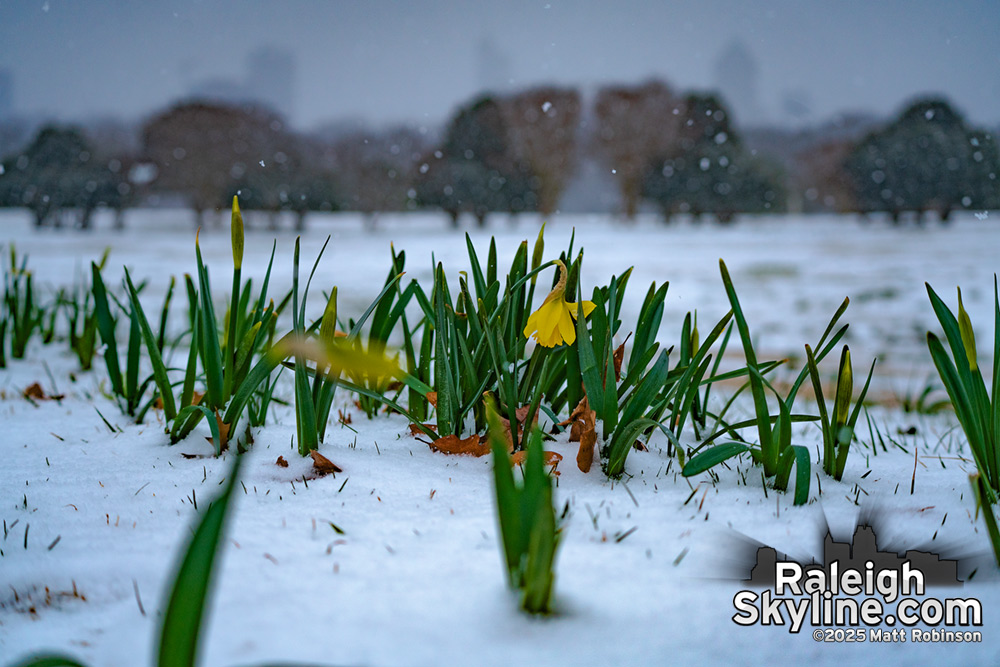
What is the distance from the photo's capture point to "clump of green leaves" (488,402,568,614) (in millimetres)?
608

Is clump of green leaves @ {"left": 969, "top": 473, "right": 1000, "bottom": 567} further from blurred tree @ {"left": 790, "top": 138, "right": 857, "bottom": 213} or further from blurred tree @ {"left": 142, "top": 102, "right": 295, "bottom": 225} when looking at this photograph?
blurred tree @ {"left": 790, "top": 138, "right": 857, "bottom": 213}

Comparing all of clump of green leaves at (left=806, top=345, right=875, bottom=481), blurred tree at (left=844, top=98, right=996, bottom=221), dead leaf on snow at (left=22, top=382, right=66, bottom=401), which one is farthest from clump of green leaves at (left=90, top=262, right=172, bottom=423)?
blurred tree at (left=844, top=98, right=996, bottom=221)

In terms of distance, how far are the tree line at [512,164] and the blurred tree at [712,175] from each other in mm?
40

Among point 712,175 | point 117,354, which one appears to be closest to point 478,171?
point 712,175

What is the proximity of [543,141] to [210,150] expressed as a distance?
817 centimetres

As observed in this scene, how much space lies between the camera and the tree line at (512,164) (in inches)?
544

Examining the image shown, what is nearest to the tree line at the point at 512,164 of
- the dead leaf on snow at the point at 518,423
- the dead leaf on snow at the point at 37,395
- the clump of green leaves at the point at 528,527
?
the dead leaf on snow at the point at 37,395

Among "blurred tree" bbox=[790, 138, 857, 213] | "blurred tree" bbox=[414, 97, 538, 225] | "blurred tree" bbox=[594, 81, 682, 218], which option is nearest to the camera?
"blurred tree" bbox=[414, 97, 538, 225]

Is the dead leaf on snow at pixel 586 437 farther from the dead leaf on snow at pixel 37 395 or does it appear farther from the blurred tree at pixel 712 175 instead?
the blurred tree at pixel 712 175

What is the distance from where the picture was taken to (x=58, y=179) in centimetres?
1343

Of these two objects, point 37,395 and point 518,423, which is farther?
point 37,395

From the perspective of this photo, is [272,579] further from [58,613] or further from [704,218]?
[704,218]

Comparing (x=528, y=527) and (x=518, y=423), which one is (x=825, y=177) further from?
(x=528, y=527)

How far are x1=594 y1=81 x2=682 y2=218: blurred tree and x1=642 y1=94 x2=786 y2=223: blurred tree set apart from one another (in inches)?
58.6
